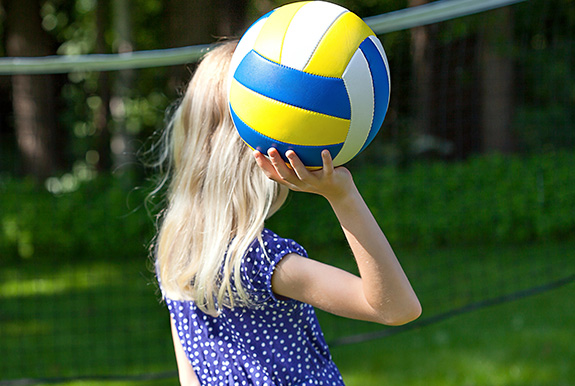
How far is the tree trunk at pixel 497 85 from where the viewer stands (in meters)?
7.92

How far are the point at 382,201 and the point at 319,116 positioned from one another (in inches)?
238

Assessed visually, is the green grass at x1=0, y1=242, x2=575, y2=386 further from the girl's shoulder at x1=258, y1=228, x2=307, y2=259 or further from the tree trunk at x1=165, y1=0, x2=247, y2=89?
the tree trunk at x1=165, y1=0, x2=247, y2=89

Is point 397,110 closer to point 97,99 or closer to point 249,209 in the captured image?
point 97,99

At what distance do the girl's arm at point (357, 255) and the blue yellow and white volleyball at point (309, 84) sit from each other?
6cm

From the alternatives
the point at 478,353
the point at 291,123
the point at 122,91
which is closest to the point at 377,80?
the point at 291,123

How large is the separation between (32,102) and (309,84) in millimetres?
7825

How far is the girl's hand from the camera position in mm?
1311

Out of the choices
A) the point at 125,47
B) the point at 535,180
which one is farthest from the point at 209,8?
the point at 535,180

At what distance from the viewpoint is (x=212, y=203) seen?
1.64 metres

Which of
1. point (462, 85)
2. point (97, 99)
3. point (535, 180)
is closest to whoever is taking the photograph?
point (535, 180)

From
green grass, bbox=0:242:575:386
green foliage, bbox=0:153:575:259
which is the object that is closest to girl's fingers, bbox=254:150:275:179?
green grass, bbox=0:242:575:386

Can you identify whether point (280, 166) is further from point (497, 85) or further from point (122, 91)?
point (122, 91)

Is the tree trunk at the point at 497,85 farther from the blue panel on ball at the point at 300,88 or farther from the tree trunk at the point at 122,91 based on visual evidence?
the blue panel on ball at the point at 300,88

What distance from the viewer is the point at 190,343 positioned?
1.71 m
